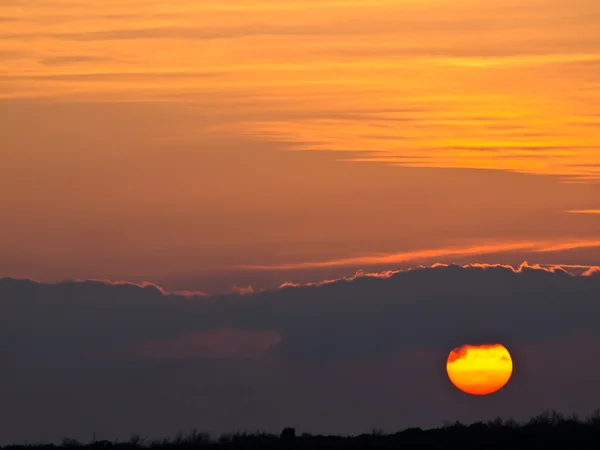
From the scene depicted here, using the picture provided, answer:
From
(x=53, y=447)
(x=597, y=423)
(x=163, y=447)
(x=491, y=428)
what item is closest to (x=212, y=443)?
(x=163, y=447)

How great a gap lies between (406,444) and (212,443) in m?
6.78

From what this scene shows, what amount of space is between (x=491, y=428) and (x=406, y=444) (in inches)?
130

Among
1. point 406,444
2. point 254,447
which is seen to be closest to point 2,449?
point 254,447

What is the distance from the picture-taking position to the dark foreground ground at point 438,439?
50.2m

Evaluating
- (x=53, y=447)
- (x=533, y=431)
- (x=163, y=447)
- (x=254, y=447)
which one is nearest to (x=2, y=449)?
(x=53, y=447)

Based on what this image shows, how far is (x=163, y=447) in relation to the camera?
175 ft

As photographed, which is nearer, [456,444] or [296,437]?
[456,444]

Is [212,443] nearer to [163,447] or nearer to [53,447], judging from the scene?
[163,447]

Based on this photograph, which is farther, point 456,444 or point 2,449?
point 2,449

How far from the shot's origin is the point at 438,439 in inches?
2020

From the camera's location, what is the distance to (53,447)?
54312 millimetres

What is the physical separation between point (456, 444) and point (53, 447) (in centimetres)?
1379

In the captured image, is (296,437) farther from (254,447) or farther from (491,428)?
(491,428)

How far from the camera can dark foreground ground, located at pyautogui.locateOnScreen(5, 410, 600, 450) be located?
50.2m
